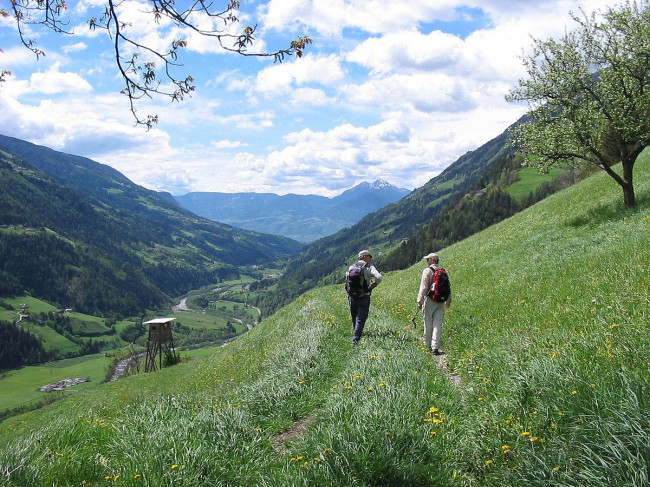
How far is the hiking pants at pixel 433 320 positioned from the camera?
40.1 feet

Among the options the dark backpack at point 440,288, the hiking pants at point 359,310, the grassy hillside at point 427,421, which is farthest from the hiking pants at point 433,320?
the hiking pants at point 359,310

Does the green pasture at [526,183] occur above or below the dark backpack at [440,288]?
above

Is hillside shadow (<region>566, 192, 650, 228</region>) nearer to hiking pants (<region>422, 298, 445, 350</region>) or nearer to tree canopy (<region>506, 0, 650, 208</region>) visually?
tree canopy (<region>506, 0, 650, 208</region>)

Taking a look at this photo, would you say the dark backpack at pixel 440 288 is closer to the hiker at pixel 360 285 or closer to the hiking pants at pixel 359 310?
the hiker at pixel 360 285

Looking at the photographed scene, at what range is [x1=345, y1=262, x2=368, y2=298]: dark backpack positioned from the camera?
1294cm

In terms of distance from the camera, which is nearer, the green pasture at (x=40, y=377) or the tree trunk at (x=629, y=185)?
the tree trunk at (x=629, y=185)

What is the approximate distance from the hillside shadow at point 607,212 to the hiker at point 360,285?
49.7 feet

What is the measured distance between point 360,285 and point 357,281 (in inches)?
6.8

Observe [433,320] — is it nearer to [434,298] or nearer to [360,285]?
[434,298]

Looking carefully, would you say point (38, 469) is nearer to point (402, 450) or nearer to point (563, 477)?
point (402, 450)

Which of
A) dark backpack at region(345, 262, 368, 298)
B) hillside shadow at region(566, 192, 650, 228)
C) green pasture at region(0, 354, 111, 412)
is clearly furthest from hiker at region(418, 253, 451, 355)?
green pasture at region(0, 354, 111, 412)

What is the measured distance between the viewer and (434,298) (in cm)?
1216

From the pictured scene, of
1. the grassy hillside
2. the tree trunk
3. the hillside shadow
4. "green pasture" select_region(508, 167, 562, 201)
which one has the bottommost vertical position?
the grassy hillside

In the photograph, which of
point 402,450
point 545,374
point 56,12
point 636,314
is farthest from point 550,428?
point 56,12
